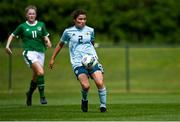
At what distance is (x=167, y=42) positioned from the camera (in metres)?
58.5

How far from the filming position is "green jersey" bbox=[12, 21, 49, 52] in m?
20.3

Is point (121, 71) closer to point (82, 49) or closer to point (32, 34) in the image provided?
point (32, 34)

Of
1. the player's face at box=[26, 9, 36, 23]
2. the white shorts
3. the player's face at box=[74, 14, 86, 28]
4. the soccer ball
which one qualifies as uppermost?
the player's face at box=[26, 9, 36, 23]

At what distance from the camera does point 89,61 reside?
1686 centimetres

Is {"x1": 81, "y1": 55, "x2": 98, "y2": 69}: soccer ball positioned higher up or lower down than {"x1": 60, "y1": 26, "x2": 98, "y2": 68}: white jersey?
lower down

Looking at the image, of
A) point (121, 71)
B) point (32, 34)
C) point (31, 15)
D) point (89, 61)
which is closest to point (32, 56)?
point (32, 34)

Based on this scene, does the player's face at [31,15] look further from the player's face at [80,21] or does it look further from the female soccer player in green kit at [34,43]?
the player's face at [80,21]

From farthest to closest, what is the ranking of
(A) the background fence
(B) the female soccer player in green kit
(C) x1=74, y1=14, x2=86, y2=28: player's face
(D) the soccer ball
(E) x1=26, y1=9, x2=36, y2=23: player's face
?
(A) the background fence
(B) the female soccer player in green kit
(E) x1=26, y1=9, x2=36, y2=23: player's face
(C) x1=74, y1=14, x2=86, y2=28: player's face
(D) the soccer ball

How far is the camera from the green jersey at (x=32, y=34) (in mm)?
20312

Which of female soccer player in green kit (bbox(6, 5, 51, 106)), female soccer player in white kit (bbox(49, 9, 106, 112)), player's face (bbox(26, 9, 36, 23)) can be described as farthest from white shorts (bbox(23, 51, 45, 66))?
female soccer player in white kit (bbox(49, 9, 106, 112))

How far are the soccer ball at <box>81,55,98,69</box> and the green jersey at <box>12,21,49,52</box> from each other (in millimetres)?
3608

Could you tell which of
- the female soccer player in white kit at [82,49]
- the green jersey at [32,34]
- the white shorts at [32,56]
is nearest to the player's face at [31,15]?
the green jersey at [32,34]

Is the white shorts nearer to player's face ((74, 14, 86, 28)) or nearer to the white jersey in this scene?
the white jersey

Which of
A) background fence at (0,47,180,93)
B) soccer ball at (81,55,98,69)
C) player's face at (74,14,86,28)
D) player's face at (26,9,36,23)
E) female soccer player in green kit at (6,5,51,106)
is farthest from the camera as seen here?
background fence at (0,47,180,93)
